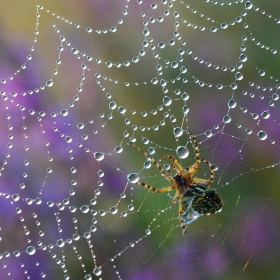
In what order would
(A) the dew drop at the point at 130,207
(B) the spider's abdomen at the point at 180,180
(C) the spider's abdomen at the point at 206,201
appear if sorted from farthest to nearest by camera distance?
(A) the dew drop at the point at 130,207 → (B) the spider's abdomen at the point at 180,180 → (C) the spider's abdomen at the point at 206,201

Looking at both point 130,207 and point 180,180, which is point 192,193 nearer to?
point 180,180

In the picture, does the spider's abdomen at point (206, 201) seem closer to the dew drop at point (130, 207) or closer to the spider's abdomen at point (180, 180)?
the spider's abdomen at point (180, 180)

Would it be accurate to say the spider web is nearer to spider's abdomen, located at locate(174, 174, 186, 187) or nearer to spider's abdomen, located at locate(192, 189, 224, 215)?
spider's abdomen, located at locate(174, 174, 186, 187)

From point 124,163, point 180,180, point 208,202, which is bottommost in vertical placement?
point 208,202

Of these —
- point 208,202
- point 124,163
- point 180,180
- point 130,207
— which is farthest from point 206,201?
point 124,163

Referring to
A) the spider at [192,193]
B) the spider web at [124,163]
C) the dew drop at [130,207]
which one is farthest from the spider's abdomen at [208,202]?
the dew drop at [130,207]

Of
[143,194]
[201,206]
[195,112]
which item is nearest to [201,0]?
[195,112]

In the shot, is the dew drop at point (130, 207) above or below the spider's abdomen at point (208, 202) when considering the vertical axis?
above

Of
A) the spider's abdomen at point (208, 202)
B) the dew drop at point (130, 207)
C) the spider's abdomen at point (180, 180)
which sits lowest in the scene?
the spider's abdomen at point (208, 202)

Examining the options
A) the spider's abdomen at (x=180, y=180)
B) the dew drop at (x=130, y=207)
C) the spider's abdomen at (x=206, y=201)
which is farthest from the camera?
the dew drop at (x=130, y=207)
